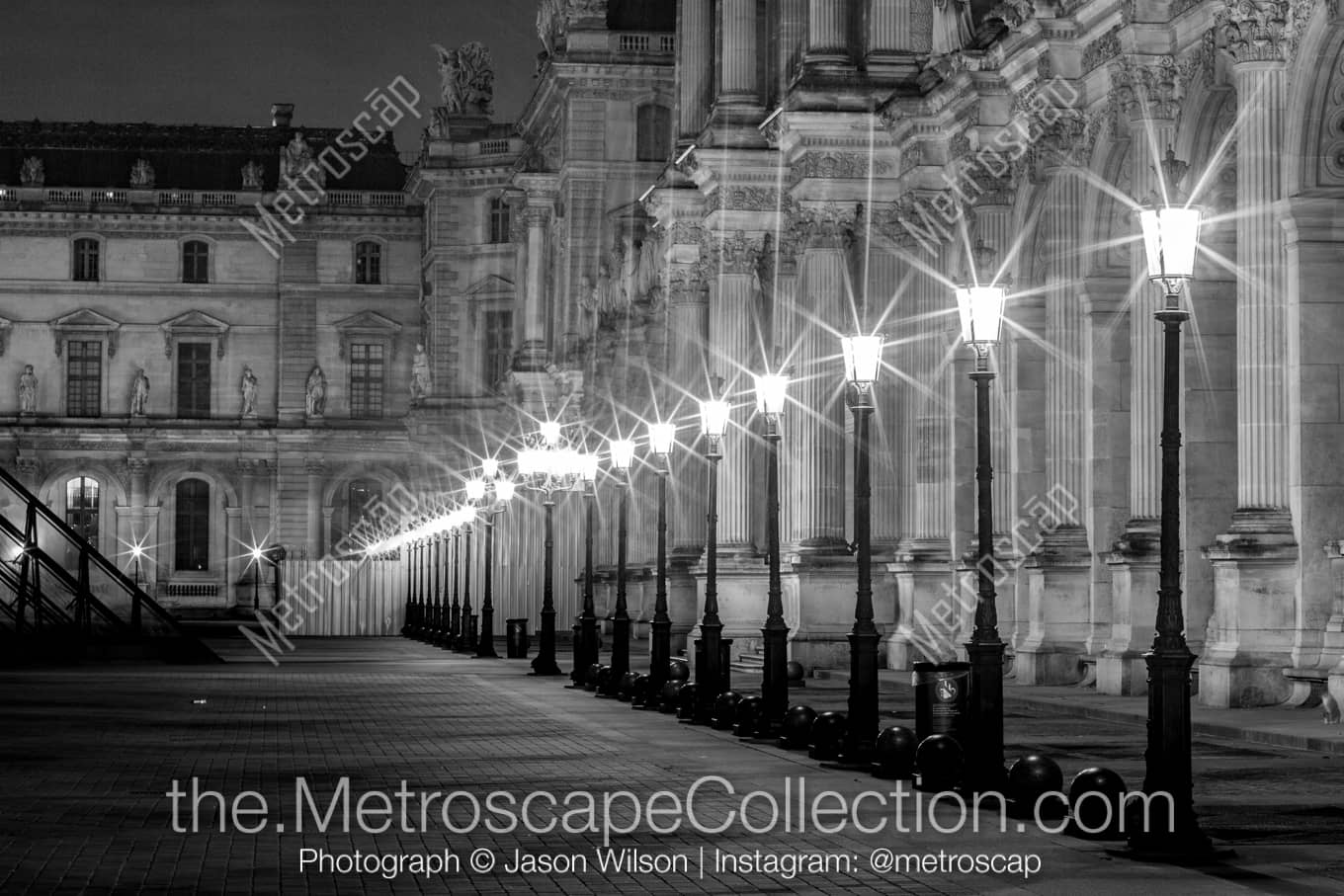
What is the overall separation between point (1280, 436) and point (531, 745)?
30.0ft

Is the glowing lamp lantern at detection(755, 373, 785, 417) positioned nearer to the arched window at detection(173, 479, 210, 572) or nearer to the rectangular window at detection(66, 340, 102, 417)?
the arched window at detection(173, 479, 210, 572)

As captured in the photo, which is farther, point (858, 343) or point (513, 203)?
point (513, 203)

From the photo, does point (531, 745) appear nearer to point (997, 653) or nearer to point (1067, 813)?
point (997, 653)

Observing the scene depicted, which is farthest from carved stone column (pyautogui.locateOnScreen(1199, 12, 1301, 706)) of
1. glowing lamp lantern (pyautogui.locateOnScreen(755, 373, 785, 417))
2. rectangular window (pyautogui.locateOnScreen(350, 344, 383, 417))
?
rectangular window (pyautogui.locateOnScreen(350, 344, 383, 417))

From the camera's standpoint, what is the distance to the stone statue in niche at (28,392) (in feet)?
409

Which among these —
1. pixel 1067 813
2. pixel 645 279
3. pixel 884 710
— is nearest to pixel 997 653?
pixel 1067 813

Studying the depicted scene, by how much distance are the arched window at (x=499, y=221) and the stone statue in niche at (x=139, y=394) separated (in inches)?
1027

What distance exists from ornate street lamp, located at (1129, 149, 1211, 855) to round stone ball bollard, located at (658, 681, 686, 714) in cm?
1427

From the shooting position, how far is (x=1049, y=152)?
116 ft

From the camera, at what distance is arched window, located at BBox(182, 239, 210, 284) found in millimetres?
128625

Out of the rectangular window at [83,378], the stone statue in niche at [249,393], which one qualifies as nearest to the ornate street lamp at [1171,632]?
the stone statue in niche at [249,393]

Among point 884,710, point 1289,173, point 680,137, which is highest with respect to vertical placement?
point 680,137

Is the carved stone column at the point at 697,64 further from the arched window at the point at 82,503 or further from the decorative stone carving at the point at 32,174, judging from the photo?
the decorative stone carving at the point at 32,174

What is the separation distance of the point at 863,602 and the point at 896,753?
2929 millimetres
